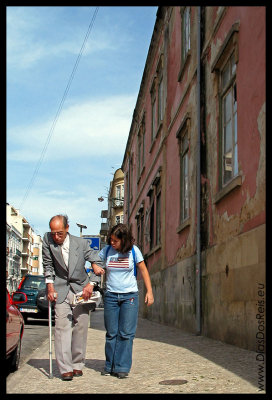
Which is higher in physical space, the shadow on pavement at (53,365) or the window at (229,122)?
the window at (229,122)

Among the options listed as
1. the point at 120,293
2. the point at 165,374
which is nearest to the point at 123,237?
the point at 120,293

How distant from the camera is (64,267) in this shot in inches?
246

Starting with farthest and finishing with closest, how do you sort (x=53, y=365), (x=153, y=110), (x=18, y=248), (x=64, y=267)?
(x=18, y=248), (x=153, y=110), (x=53, y=365), (x=64, y=267)

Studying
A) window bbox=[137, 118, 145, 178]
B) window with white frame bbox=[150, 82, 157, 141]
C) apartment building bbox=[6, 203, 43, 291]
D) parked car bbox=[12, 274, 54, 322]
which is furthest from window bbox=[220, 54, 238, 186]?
apartment building bbox=[6, 203, 43, 291]

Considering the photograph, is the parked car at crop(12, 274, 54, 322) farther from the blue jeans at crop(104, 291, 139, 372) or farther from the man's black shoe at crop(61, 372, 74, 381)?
the man's black shoe at crop(61, 372, 74, 381)

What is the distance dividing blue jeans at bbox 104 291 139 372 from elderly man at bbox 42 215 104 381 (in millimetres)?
255

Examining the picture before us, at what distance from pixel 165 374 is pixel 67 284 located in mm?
1375

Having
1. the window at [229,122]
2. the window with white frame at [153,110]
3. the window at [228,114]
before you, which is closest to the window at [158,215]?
the window with white frame at [153,110]

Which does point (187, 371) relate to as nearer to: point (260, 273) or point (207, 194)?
point (260, 273)

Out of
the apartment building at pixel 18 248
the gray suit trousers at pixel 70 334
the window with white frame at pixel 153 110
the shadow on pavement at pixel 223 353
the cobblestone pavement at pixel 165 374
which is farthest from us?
the apartment building at pixel 18 248

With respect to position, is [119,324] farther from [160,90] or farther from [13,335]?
[160,90]

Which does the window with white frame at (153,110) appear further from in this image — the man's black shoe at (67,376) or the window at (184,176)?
the man's black shoe at (67,376)

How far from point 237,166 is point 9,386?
368 cm

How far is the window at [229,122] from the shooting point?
746cm
